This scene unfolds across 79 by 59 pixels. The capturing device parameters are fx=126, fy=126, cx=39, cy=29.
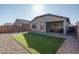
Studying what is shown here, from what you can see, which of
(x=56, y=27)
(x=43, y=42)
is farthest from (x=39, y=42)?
(x=56, y=27)

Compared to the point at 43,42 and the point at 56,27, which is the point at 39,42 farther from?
the point at 56,27

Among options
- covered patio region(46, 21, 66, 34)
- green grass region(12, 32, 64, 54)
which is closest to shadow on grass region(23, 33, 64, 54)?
green grass region(12, 32, 64, 54)

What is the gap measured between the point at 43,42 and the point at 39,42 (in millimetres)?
129

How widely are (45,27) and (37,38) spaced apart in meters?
0.51

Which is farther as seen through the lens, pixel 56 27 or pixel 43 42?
pixel 56 27

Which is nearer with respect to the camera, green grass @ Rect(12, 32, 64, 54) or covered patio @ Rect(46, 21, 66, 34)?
green grass @ Rect(12, 32, 64, 54)

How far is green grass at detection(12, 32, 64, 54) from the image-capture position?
145 inches

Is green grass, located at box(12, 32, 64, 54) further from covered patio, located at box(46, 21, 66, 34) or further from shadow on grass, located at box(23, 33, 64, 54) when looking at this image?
covered patio, located at box(46, 21, 66, 34)

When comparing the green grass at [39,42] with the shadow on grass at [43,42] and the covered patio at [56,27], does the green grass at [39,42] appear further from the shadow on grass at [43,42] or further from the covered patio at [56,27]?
the covered patio at [56,27]

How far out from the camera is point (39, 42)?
3.93 metres

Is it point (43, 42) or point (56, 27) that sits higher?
point (56, 27)
